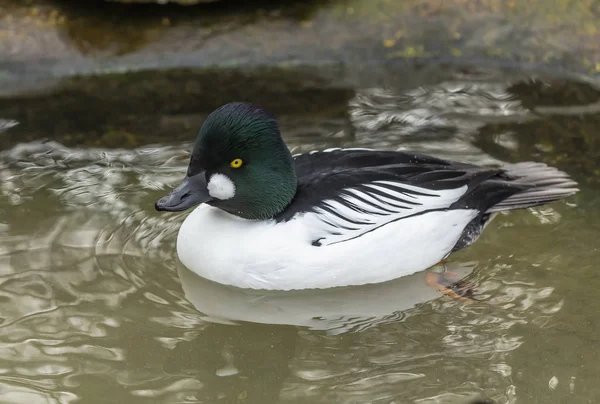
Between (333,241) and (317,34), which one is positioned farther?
(317,34)

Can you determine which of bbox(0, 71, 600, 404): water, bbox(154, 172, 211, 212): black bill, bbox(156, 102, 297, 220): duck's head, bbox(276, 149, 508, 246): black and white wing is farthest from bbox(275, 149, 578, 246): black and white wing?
bbox(154, 172, 211, 212): black bill

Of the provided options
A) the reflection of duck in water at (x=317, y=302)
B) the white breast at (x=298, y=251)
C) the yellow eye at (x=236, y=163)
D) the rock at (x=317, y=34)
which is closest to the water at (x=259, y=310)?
the reflection of duck in water at (x=317, y=302)

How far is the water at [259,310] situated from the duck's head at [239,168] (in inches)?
24.3

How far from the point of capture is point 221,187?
17.2ft

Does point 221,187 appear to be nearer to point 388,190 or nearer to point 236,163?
point 236,163

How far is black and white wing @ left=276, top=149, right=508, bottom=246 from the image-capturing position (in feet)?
17.4

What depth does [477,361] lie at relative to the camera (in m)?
4.83

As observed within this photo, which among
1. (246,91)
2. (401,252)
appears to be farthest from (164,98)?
(401,252)

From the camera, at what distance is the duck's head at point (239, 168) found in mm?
5059

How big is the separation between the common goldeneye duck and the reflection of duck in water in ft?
0.34

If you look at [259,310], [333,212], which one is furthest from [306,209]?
[259,310]

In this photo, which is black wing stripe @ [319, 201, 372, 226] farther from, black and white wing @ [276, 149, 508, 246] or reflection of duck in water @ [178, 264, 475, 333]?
reflection of duck in water @ [178, 264, 475, 333]

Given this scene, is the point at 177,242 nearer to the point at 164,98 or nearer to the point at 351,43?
the point at 164,98

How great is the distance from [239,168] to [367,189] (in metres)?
0.83
